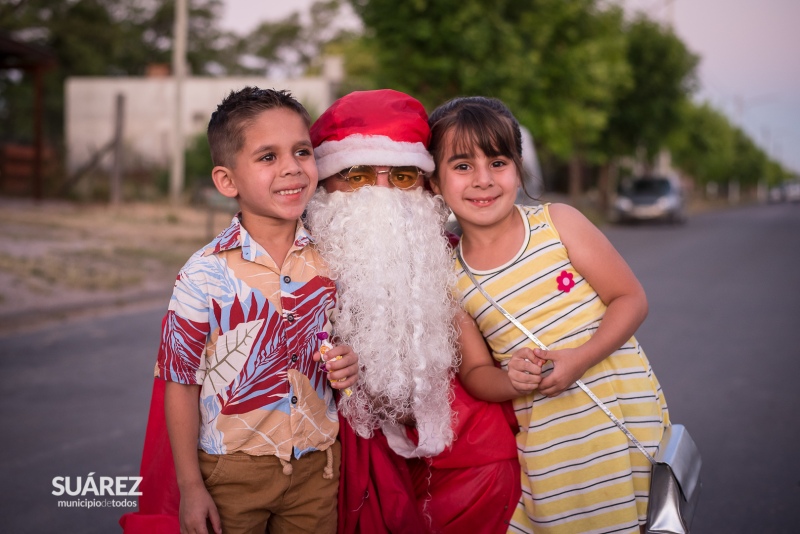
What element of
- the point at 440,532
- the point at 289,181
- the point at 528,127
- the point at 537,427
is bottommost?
the point at 440,532

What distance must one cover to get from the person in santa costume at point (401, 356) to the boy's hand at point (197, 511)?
407 millimetres

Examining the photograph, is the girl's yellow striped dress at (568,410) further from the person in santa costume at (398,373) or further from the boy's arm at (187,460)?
the boy's arm at (187,460)

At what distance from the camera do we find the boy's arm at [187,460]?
2.02m

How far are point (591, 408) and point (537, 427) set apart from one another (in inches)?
6.6

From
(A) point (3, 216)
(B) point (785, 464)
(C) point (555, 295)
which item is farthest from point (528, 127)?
(C) point (555, 295)

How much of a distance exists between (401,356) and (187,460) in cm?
66

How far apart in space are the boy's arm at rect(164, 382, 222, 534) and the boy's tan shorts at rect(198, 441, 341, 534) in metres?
0.06

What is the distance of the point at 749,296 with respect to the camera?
31.5ft

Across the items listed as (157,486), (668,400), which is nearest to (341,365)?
(157,486)

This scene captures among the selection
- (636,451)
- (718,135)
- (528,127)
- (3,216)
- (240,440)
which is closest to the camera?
(240,440)

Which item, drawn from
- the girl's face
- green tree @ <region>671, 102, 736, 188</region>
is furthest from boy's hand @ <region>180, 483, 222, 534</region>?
green tree @ <region>671, 102, 736, 188</region>

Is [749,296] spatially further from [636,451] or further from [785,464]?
[636,451]

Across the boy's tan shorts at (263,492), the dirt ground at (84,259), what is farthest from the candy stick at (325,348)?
the dirt ground at (84,259)

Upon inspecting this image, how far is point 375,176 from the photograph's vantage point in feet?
8.24
